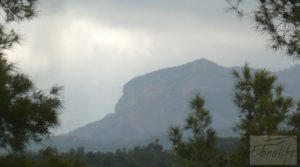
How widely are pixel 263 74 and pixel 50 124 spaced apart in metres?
9.80

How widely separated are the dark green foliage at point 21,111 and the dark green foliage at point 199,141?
10.2m

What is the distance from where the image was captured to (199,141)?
20.0 metres

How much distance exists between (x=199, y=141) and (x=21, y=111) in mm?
11132

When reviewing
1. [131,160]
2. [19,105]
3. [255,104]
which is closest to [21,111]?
[19,105]

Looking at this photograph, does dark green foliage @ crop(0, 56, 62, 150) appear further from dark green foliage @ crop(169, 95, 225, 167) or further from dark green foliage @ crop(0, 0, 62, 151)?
dark green foliage @ crop(169, 95, 225, 167)

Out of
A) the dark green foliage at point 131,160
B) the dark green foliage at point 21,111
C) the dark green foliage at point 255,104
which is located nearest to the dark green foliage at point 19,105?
the dark green foliage at point 21,111

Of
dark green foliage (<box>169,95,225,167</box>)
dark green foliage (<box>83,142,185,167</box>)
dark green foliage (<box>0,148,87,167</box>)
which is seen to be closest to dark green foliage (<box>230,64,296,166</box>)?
dark green foliage (<box>169,95,225,167</box>)

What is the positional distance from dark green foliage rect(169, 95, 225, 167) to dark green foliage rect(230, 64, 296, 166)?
1145 mm

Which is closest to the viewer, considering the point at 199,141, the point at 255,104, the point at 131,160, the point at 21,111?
the point at 21,111

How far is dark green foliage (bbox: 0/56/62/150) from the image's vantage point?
970cm

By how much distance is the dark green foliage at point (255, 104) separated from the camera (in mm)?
16953

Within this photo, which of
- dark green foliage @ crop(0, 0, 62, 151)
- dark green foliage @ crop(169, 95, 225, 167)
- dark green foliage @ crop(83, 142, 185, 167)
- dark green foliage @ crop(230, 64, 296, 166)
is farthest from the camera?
dark green foliage @ crop(83, 142, 185, 167)

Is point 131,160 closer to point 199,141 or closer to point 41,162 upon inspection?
point 199,141

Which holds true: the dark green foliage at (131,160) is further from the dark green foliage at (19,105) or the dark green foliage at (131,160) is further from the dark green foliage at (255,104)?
the dark green foliage at (19,105)
